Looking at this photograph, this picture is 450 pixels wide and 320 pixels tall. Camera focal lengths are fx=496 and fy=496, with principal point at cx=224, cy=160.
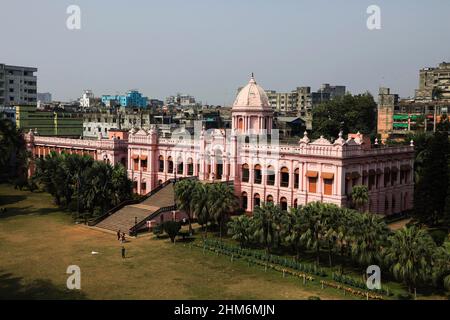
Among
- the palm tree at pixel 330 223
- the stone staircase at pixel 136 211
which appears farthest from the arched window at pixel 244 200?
the palm tree at pixel 330 223

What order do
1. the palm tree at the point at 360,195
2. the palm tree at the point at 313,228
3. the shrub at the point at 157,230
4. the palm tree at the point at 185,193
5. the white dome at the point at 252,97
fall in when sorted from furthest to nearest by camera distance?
the white dome at the point at 252,97
the palm tree at the point at 185,193
the shrub at the point at 157,230
the palm tree at the point at 360,195
the palm tree at the point at 313,228

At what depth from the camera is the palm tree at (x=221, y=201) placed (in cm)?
5397

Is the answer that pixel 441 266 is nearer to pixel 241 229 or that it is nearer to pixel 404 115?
pixel 241 229

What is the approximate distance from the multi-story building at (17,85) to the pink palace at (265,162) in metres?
61.7

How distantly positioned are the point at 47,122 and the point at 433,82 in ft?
399

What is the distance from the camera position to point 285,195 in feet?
209

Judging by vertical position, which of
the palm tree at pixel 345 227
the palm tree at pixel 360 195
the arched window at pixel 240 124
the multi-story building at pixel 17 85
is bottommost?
the palm tree at pixel 345 227

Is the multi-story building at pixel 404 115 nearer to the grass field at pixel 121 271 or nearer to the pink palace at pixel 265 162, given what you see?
the pink palace at pixel 265 162

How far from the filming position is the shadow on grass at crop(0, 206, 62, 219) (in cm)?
6856

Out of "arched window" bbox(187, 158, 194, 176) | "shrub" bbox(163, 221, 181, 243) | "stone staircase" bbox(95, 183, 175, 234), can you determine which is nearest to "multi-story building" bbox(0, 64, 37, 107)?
"arched window" bbox(187, 158, 194, 176)

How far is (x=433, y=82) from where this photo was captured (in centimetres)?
16412

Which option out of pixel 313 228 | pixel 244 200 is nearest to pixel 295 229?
pixel 313 228

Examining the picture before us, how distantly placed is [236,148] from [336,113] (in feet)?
175
